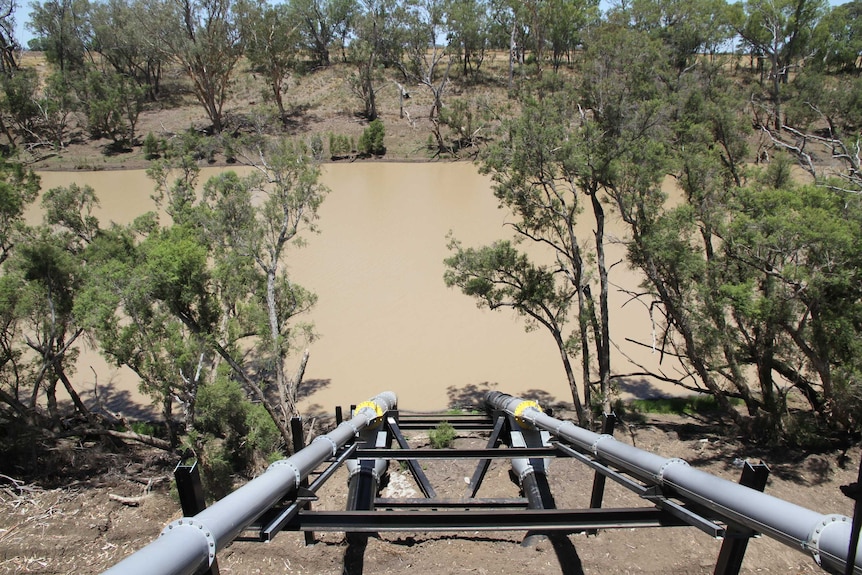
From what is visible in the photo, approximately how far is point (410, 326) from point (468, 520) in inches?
587

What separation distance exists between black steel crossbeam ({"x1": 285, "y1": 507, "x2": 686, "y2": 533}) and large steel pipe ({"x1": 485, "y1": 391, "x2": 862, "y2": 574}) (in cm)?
21

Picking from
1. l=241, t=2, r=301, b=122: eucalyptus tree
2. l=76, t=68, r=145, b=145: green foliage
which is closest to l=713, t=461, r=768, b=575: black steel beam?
l=241, t=2, r=301, b=122: eucalyptus tree

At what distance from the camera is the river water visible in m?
15.4

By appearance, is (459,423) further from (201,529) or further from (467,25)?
(467,25)

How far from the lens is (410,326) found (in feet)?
58.4

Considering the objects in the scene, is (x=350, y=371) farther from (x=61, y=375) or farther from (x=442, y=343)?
(x=61, y=375)

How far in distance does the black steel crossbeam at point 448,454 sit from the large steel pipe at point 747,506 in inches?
27.1

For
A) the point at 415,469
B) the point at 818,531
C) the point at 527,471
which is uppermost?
the point at 818,531

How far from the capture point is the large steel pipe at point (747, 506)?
1.92m

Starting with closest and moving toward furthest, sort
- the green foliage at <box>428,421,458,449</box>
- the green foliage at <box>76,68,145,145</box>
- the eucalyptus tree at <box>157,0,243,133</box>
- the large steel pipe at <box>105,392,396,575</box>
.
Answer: the large steel pipe at <box>105,392,396,575</box> → the green foliage at <box>428,421,458,449</box> → the eucalyptus tree at <box>157,0,243,133</box> → the green foliage at <box>76,68,145,145</box>

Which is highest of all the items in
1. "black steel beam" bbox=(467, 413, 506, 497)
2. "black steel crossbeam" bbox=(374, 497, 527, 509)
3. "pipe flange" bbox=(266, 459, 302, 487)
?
"pipe flange" bbox=(266, 459, 302, 487)

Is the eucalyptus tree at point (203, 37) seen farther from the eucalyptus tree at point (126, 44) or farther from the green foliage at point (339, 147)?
the green foliage at point (339, 147)

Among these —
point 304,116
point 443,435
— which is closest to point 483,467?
point 443,435

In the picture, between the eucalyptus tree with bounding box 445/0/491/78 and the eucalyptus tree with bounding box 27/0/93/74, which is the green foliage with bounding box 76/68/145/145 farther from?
the eucalyptus tree with bounding box 445/0/491/78
